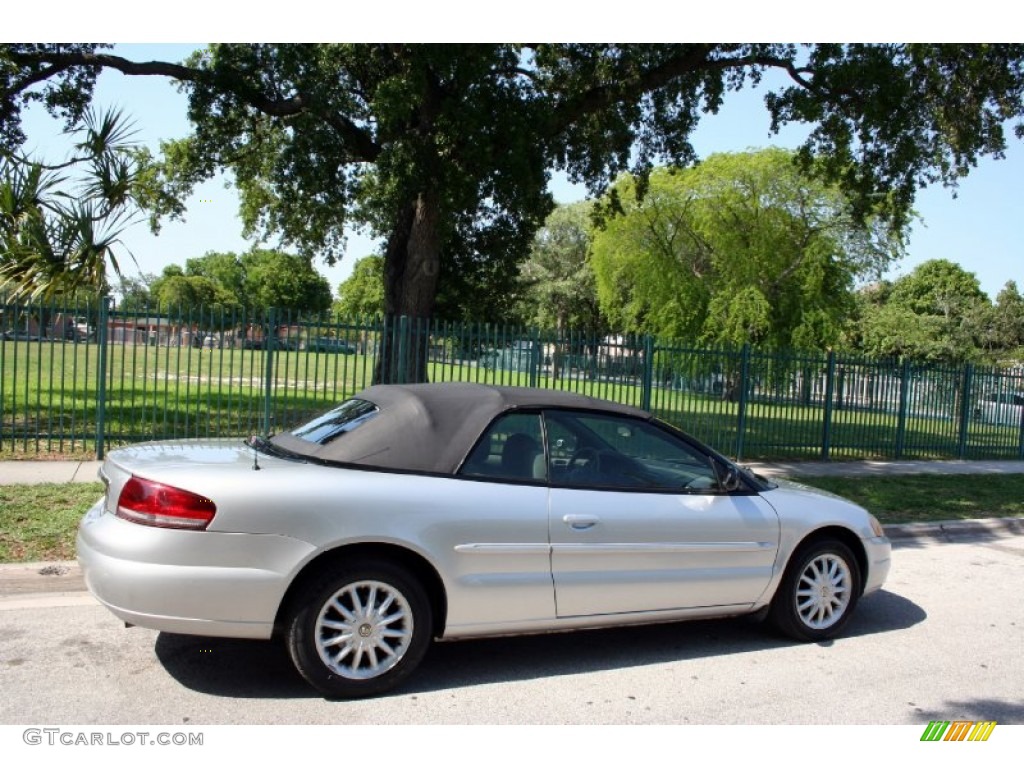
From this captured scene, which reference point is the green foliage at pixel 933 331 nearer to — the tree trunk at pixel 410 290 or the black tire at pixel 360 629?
the tree trunk at pixel 410 290

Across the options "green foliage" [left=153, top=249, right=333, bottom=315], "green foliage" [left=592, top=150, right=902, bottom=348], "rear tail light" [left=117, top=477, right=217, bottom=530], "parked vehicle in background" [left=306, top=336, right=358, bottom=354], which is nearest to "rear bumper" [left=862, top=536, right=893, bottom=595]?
"rear tail light" [left=117, top=477, right=217, bottom=530]

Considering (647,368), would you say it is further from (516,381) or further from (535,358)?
(516,381)

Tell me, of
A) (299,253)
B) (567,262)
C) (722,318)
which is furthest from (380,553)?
(567,262)

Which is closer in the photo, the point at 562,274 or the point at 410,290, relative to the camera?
the point at 410,290

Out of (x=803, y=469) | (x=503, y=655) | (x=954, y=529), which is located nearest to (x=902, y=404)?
(x=803, y=469)

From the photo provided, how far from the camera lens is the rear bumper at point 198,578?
400cm

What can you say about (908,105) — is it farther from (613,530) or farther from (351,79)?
(613,530)

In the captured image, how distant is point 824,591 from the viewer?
5.57m

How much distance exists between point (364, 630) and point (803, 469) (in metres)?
11.4

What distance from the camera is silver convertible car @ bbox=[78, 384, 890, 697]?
4078 mm

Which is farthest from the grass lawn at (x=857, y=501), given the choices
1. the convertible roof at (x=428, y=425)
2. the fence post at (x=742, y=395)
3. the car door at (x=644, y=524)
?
the car door at (x=644, y=524)

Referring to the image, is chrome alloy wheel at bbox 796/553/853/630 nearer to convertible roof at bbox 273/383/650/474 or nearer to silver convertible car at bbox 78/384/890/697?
silver convertible car at bbox 78/384/890/697

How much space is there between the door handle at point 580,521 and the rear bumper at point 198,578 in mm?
1377

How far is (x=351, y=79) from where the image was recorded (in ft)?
56.7
